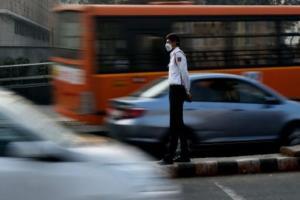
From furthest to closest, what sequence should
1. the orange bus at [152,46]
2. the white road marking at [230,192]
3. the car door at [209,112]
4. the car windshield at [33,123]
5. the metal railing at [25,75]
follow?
the metal railing at [25,75] → the orange bus at [152,46] → the car door at [209,112] → the white road marking at [230,192] → the car windshield at [33,123]

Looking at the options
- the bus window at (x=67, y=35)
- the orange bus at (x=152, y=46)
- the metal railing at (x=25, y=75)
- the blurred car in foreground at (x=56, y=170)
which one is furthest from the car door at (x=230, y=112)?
the metal railing at (x=25, y=75)

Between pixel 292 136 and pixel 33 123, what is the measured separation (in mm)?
7468

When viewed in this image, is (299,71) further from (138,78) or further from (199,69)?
(138,78)

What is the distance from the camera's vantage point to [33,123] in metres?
4.34

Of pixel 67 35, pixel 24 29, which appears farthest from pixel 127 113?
pixel 24 29

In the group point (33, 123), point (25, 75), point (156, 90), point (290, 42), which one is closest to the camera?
point (33, 123)

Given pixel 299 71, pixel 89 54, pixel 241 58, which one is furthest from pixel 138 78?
pixel 299 71

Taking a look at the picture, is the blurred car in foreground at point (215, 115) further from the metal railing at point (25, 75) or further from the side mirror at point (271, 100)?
the metal railing at point (25, 75)

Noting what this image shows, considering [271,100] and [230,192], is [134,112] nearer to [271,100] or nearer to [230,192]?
[271,100]

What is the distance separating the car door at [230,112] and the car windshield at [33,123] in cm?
586

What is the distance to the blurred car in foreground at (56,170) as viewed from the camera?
4.06 m

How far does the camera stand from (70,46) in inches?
549

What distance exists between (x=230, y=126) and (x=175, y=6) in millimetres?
4020

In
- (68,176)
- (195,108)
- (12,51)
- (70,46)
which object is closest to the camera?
(68,176)
